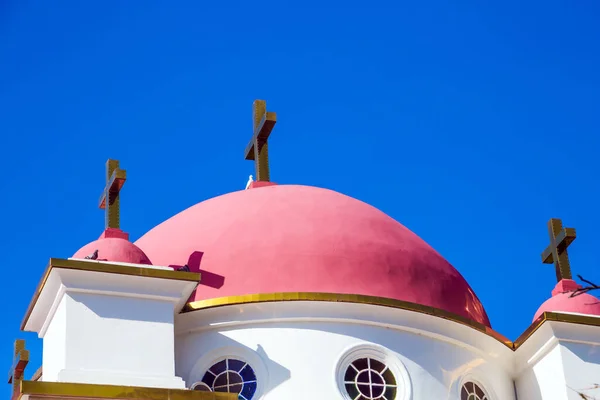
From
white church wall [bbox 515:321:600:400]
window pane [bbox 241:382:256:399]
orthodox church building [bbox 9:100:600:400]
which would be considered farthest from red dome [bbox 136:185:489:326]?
window pane [bbox 241:382:256:399]

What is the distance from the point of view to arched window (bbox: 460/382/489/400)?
16.8 meters

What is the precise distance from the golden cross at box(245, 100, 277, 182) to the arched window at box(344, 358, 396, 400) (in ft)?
13.0

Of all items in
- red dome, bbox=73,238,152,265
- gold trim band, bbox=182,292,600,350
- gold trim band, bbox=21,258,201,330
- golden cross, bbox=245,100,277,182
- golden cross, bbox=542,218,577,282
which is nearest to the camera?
gold trim band, bbox=21,258,201,330

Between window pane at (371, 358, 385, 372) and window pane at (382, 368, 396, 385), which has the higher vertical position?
window pane at (371, 358, 385, 372)

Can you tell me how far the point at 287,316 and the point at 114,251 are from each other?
91.3 inches

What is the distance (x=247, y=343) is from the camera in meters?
15.9

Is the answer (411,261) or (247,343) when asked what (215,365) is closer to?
(247,343)

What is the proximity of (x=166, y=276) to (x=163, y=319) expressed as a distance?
0.49 meters

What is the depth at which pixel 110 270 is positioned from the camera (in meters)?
14.8

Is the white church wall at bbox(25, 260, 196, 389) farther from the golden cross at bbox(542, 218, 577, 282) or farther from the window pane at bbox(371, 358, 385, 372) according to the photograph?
the golden cross at bbox(542, 218, 577, 282)

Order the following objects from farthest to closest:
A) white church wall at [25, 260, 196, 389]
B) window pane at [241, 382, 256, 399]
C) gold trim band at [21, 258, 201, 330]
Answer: window pane at [241, 382, 256, 399] < gold trim band at [21, 258, 201, 330] < white church wall at [25, 260, 196, 389]

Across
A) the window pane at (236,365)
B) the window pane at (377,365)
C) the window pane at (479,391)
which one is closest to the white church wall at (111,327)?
the window pane at (236,365)

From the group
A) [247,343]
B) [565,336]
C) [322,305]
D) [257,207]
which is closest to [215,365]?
[247,343]

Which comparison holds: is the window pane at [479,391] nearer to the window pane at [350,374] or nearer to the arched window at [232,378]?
the window pane at [350,374]
